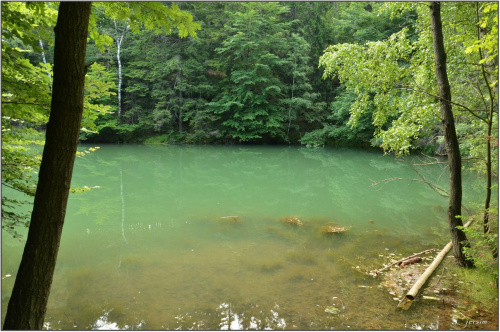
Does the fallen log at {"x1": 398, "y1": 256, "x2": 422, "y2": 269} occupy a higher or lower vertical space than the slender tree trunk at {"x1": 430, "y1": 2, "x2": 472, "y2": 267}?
lower

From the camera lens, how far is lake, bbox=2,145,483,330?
4.02 m

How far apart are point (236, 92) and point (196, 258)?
22.5m

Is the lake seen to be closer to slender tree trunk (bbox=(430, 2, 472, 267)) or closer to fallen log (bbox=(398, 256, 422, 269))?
fallen log (bbox=(398, 256, 422, 269))

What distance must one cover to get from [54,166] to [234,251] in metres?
4.30

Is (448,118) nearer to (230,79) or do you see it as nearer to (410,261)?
(410,261)

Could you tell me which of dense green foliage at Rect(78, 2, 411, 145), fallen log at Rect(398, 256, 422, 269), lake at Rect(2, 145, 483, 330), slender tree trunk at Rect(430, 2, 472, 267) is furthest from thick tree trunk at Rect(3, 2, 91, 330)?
dense green foliage at Rect(78, 2, 411, 145)

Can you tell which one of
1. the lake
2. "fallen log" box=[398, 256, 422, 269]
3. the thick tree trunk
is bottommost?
the lake

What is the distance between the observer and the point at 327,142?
86.8 feet

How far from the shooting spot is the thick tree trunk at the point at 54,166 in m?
2.22

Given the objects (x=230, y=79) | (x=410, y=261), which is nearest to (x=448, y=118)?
(x=410, y=261)

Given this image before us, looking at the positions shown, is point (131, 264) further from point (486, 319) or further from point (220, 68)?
point (220, 68)

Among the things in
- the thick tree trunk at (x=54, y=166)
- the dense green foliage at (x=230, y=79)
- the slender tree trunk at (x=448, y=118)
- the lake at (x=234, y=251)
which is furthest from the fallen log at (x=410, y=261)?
the dense green foliage at (x=230, y=79)

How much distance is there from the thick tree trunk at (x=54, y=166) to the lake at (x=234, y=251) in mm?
1845

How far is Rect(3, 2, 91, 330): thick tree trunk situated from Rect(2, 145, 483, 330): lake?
1845mm
